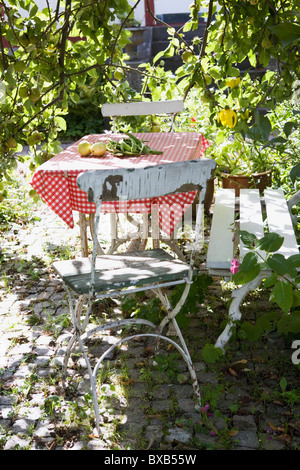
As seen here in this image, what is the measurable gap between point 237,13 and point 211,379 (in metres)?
2.07

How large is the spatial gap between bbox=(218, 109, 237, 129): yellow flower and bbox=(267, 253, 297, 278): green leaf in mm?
1142

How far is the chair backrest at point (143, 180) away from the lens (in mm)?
2111

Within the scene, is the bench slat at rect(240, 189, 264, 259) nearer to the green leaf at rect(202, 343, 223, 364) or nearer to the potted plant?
the green leaf at rect(202, 343, 223, 364)

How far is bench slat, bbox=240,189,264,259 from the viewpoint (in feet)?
10.0

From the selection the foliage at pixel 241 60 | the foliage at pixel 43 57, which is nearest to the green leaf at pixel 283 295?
the foliage at pixel 241 60

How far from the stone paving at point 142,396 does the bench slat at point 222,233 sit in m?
0.54

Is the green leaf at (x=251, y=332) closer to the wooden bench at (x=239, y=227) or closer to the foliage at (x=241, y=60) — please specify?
the wooden bench at (x=239, y=227)

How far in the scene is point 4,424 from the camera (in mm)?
2580

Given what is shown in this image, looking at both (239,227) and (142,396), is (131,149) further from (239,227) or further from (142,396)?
(142,396)

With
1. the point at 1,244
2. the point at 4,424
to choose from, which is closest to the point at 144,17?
the point at 1,244

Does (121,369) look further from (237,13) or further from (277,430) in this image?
(237,13)

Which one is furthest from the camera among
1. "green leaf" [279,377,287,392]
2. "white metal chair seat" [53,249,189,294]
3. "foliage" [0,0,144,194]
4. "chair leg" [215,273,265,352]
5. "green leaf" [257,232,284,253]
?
"foliage" [0,0,144,194]

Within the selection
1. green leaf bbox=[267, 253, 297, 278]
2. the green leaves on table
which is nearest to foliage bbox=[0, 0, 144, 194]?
the green leaves on table

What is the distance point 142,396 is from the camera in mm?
2707
